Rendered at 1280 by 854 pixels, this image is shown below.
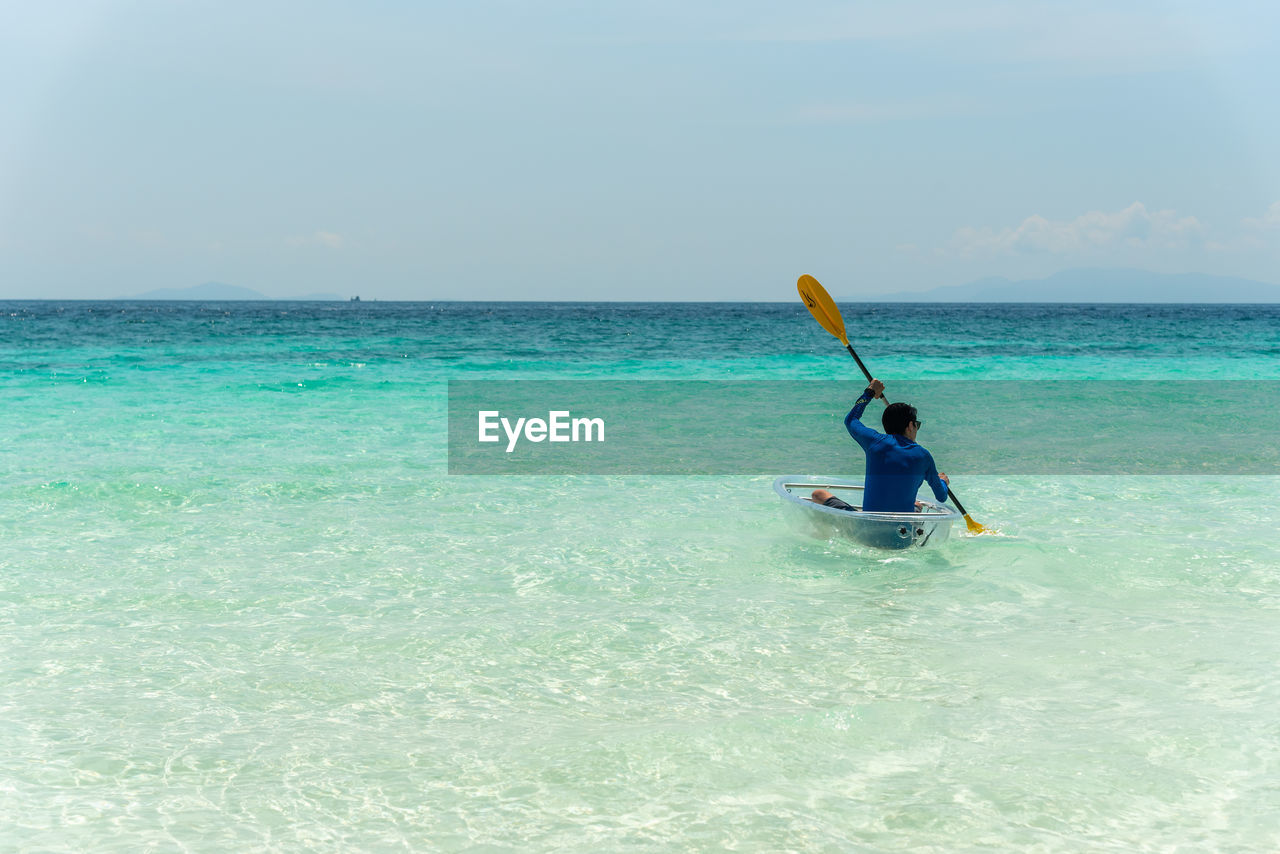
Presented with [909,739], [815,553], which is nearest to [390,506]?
[815,553]

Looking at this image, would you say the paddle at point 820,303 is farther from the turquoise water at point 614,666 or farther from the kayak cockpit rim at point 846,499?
the turquoise water at point 614,666

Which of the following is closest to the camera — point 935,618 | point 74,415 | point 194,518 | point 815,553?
point 935,618

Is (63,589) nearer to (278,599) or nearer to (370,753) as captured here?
(278,599)

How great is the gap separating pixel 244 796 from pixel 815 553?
5171 millimetres

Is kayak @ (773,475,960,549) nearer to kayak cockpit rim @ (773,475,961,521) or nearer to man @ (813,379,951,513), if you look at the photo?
kayak cockpit rim @ (773,475,961,521)

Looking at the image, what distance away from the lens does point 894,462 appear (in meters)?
7.98

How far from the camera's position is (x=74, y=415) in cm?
1734

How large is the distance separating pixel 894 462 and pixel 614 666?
3.41 meters

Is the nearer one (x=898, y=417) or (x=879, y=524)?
(x=879, y=524)
